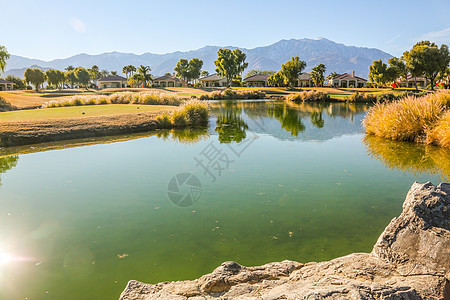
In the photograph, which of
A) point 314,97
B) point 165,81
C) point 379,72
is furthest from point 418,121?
point 165,81

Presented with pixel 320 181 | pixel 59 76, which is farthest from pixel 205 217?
pixel 59 76

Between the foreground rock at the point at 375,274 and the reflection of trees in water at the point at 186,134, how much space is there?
1235 centimetres

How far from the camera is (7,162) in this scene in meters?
11.4

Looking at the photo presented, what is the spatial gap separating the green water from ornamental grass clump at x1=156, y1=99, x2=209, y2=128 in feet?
26.0

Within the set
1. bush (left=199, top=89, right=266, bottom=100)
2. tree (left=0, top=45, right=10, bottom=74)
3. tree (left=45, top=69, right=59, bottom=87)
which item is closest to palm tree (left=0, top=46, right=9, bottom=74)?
tree (left=0, top=45, right=10, bottom=74)

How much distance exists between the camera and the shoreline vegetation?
1304 centimetres

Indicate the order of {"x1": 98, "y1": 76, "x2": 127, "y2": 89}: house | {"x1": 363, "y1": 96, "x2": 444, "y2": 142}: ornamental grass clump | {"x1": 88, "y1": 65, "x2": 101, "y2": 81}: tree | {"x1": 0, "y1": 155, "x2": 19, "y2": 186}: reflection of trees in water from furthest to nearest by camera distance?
{"x1": 88, "y1": 65, "x2": 101, "y2": 81}: tree, {"x1": 98, "y1": 76, "x2": 127, "y2": 89}: house, {"x1": 363, "y1": 96, "x2": 444, "y2": 142}: ornamental grass clump, {"x1": 0, "y1": 155, "x2": 19, "y2": 186}: reflection of trees in water

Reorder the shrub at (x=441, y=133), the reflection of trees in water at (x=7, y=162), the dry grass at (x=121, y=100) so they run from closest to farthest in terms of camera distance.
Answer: the reflection of trees in water at (x=7, y=162), the shrub at (x=441, y=133), the dry grass at (x=121, y=100)

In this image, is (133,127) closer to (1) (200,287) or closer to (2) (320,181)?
(2) (320,181)

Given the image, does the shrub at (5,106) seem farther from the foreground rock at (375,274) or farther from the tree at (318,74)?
the tree at (318,74)

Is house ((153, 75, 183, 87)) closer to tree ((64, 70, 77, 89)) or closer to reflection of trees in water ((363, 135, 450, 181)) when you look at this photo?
tree ((64, 70, 77, 89))

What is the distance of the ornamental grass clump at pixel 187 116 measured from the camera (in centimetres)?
2071

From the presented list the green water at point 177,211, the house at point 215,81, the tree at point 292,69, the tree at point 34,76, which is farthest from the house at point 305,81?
the green water at point 177,211

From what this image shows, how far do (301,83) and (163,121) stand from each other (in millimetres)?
81265
